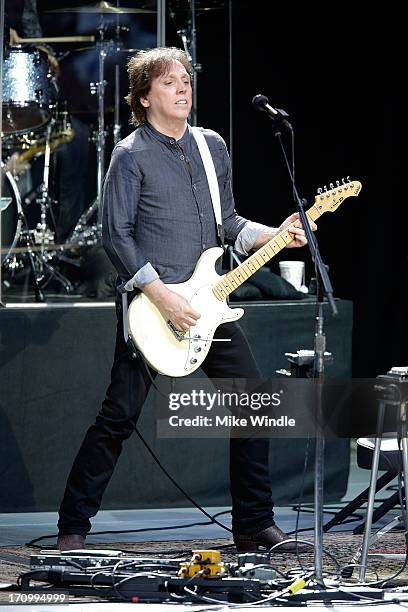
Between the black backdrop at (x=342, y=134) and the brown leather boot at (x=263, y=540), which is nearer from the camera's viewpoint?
the brown leather boot at (x=263, y=540)

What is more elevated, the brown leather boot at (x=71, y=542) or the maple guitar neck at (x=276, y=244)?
the maple guitar neck at (x=276, y=244)

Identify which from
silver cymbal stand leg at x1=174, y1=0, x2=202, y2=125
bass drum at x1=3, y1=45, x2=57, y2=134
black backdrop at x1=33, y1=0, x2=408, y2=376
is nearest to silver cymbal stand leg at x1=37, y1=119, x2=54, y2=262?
bass drum at x1=3, y1=45, x2=57, y2=134

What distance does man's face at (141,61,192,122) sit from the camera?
5.30 meters

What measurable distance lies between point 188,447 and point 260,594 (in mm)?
2445

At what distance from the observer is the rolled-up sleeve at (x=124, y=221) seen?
516 cm

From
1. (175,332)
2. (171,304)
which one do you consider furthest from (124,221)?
(175,332)

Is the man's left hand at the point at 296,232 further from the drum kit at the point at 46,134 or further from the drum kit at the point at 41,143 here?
the drum kit at the point at 41,143

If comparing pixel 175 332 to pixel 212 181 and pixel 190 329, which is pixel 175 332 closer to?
pixel 190 329

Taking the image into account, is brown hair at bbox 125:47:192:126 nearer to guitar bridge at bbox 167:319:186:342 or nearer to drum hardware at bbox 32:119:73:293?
guitar bridge at bbox 167:319:186:342

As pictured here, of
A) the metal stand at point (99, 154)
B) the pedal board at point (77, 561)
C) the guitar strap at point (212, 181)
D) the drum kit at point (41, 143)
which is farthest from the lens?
the metal stand at point (99, 154)

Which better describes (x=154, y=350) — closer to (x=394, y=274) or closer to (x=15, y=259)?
(x=15, y=259)

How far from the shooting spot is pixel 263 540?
5.47m

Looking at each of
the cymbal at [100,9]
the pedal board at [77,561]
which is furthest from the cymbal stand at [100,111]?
the pedal board at [77,561]

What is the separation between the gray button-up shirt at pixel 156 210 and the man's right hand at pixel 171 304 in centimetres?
4
